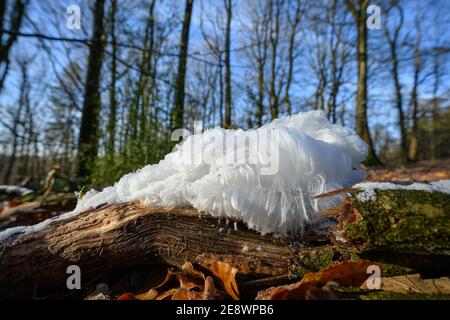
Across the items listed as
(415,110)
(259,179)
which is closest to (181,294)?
(259,179)

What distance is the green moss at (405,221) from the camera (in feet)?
4.12

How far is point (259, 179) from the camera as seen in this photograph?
156 cm

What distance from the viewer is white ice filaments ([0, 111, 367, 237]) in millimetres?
1538

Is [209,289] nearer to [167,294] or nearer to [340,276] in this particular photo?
[167,294]

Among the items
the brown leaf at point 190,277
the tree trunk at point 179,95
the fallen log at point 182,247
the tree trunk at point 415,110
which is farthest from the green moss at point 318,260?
the tree trunk at point 415,110

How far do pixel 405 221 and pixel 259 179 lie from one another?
676mm

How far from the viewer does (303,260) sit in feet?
5.08

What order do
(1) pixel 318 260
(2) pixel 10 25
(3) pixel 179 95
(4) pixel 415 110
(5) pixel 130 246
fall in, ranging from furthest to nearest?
1. (4) pixel 415 110
2. (2) pixel 10 25
3. (3) pixel 179 95
4. (5) pixel 130 246
5. (1) pixel 318 260

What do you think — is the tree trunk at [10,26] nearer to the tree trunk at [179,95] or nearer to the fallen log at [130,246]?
the tree trunk at [179,95]


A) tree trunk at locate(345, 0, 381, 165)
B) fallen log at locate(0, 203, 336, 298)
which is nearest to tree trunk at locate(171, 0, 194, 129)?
fallen log at locate(0, 203, 336, 298)

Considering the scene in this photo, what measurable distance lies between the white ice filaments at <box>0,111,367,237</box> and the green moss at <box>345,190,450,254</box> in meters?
0.24

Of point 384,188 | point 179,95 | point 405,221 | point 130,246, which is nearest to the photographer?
point 405,221

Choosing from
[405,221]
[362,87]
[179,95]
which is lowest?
[405,221]

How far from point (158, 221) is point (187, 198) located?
0.73 feet
